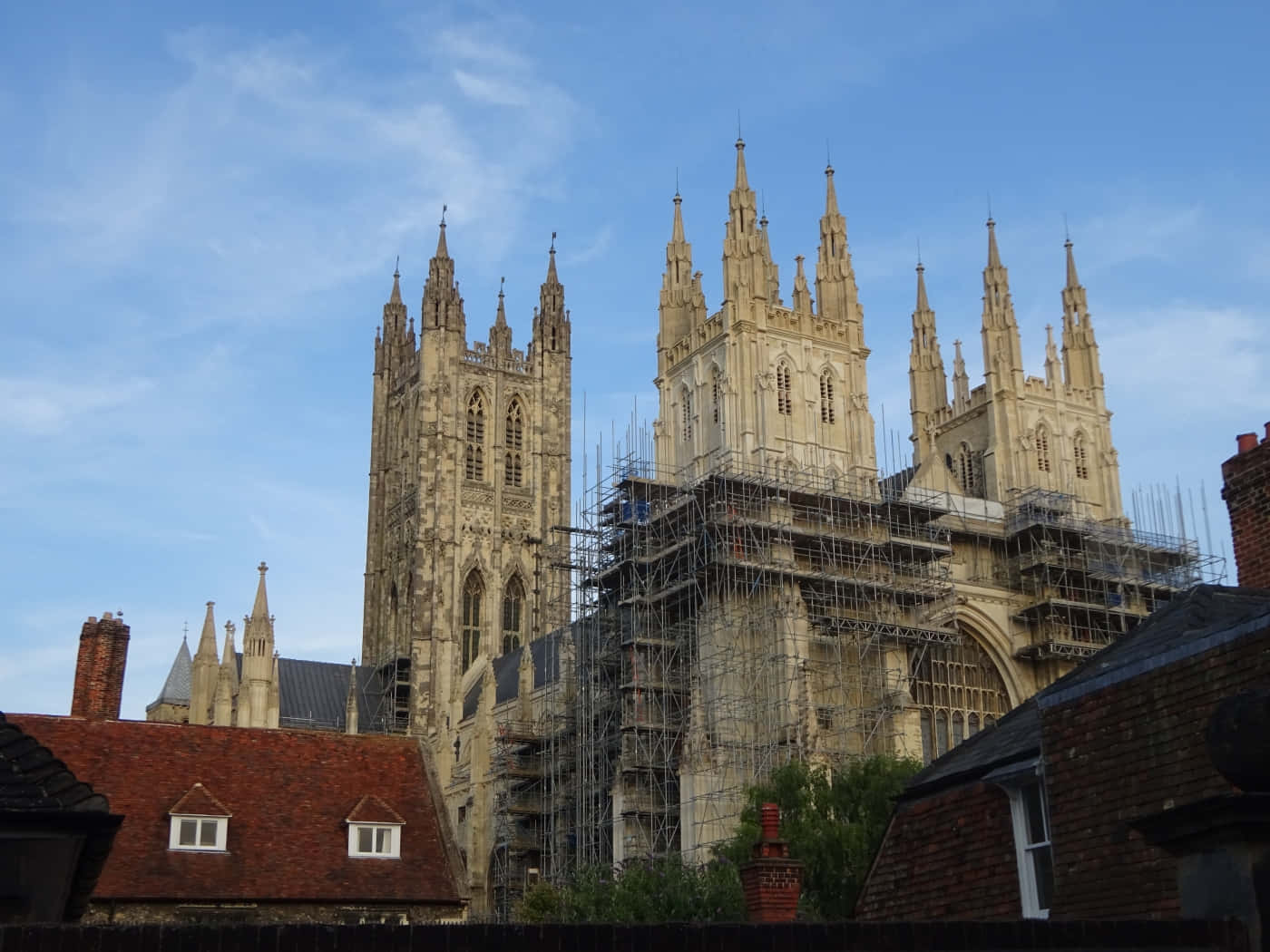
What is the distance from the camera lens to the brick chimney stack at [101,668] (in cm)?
2400

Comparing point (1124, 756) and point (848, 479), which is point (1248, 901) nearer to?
point (1124, 756)

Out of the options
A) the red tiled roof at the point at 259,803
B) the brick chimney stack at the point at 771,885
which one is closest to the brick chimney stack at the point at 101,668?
the red tiled roof at the point at 259,803

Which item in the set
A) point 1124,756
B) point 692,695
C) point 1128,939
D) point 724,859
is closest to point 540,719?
point 692,695

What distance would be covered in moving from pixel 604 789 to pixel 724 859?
10.8m

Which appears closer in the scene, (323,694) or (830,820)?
(830,820)

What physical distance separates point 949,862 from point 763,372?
102 feet

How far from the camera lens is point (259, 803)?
2241 cm

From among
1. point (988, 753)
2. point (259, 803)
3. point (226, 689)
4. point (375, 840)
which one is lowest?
point (988, 753)

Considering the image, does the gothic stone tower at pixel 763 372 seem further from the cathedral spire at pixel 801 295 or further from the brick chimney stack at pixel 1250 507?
the brick chimney stack at pixel 1250 507

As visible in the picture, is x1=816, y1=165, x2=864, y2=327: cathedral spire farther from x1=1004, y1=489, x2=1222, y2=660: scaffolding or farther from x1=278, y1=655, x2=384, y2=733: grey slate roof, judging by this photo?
x1=278, y1=655, x2=384, y2=733: grey slate roof

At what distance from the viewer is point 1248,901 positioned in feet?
20.4

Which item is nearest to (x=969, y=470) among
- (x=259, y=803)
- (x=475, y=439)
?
(x=475, y=439)

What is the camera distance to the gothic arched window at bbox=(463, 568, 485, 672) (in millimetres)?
67875

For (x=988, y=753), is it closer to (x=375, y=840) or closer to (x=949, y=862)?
(x=949, y=862)
